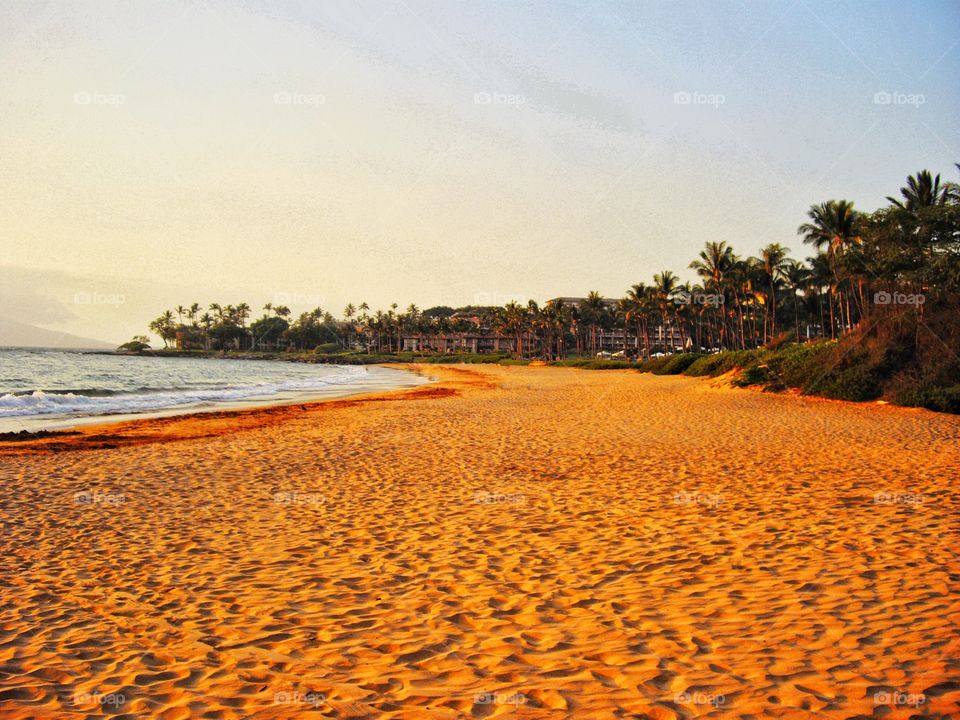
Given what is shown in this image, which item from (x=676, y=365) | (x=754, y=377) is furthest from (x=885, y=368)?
(x=676, y=365)

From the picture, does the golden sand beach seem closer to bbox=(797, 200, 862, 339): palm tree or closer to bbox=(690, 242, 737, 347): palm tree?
bbox=(797, 200, 862, 339): palm tree

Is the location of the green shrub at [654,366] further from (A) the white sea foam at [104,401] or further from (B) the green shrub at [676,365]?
(A) the white sea foam at [104,401]

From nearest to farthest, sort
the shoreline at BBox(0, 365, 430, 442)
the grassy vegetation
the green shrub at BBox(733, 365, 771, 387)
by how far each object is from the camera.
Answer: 1. the shoreline at BBox(0, 365, 430, 442)
2. the grassy vegetation
3. the green shrub at BBox(733, 365, 771, 387)

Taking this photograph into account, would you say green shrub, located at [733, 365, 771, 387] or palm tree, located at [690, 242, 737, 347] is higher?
palm tree, located at [690, 242, 737, 347]

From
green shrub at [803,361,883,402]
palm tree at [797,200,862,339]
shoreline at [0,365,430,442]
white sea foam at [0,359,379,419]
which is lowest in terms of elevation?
shoreline at [0,365,430,442]

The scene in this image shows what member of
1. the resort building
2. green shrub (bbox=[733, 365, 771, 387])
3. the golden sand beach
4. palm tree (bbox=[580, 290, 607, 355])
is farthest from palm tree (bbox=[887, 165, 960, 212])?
the resort building

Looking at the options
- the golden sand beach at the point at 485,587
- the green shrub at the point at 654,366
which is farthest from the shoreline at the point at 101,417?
the green shrub at the point at 654,366

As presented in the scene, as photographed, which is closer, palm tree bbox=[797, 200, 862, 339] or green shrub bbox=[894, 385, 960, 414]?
green shrub bbox=[894, 385, 960, 414]

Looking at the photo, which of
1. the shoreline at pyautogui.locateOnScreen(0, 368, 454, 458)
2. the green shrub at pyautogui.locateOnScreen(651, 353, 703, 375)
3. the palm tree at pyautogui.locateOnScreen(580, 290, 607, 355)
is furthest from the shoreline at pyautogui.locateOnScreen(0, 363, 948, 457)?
the palm tree at pyautogui.locateOnScreen(580, 290, 607, 355)

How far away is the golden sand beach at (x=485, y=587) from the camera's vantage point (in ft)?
12.2

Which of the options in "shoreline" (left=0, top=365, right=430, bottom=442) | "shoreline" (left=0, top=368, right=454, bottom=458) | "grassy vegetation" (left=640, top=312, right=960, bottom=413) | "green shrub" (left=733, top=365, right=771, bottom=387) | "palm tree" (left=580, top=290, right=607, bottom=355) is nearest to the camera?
"shoreline" (left=0, top=368, right=454, bottom=458)

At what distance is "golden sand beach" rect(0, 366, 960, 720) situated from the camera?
3.71 metres

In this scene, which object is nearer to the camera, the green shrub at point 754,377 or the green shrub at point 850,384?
the green shrub at point 850,384

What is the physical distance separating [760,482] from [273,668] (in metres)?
8.09
